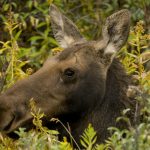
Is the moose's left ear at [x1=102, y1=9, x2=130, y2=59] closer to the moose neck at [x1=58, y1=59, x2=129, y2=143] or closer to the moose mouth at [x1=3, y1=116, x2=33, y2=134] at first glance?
the moose neck at [x1=58, y1=59, x2=129, y2=143]

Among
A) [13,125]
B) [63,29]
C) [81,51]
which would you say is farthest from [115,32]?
[13,125]

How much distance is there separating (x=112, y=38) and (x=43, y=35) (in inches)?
117

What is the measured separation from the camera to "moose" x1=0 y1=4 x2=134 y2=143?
7.22m

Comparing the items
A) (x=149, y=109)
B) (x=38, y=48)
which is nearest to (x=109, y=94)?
(x=149, y=109)

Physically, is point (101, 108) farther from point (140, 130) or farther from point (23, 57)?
point (23, 57)

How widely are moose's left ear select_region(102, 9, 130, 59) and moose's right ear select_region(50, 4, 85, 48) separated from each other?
0.41 m

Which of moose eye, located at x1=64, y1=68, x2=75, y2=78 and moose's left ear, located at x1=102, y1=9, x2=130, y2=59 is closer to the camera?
moose eye, located at x1=64, y1=68, x2=75, y2=78

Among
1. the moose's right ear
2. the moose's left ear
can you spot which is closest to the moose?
the moose's left ear

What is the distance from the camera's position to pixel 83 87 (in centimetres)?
744

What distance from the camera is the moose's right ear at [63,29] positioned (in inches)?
324

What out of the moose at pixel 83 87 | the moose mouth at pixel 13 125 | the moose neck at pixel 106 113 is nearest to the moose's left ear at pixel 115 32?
the moose at pixel 83 87

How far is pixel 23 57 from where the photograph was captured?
1031cm

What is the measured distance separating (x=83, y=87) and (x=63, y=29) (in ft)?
3.52

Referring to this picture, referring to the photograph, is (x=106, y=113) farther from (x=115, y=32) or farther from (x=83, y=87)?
(x=115, y=32)
